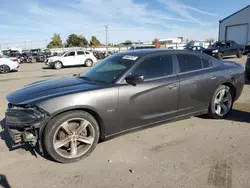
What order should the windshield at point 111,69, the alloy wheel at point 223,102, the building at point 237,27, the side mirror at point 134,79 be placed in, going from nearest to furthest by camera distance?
the side mirror at point 134,79, the windshield at point 111,69, the alloy wheel at point 223,102, the building at point 237,27

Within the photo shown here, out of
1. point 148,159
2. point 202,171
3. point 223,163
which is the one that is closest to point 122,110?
point 148,159

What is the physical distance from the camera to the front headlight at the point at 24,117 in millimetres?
2656

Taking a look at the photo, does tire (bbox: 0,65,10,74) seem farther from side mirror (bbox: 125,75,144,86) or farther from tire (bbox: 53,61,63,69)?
side mirror (bbox: 125,75,144,86)

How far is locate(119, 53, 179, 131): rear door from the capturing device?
3.21 metres

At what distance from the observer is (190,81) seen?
3754 mm

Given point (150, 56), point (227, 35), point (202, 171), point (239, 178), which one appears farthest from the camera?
point (227, 35)

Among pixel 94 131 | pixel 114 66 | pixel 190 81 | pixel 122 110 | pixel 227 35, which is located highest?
pixel 227 35

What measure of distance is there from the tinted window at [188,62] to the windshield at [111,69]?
927mm

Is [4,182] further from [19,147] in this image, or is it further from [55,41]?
[55,41]

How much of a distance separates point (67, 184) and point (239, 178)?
2099mm

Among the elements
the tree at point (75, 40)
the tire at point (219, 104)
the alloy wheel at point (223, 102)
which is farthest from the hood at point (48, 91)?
the tree at point (75, 40)

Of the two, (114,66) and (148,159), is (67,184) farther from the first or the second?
(114,66)

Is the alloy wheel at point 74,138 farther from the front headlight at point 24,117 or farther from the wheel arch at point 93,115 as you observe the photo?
the front headlight at point 24,117

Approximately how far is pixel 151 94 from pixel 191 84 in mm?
901
